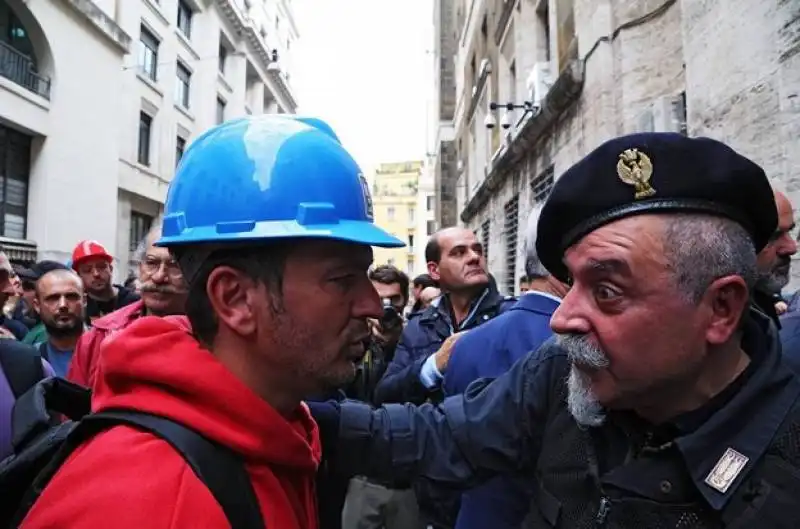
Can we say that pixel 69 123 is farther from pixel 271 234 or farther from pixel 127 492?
pixel 127 492

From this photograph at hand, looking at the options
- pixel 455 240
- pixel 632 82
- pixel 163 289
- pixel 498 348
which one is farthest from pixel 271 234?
pixel 632 82

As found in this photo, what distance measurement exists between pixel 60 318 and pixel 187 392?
11.8 ft

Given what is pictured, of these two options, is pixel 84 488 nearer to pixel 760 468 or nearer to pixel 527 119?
pixel 760 468

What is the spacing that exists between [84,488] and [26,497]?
26cm

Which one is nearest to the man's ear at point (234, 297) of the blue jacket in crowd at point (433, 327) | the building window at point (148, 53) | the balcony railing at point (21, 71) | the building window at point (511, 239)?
the blue jacket in crowd at point (433, 327)

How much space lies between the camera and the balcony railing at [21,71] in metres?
13.6

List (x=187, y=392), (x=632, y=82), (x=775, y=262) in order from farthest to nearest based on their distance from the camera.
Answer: (x=632, y=82) → (x=775, y=262) → (x=187, y=392)

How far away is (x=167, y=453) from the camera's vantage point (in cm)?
97

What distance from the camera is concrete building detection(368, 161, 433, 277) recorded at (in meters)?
68.6

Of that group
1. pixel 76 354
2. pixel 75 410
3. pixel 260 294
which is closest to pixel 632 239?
pixel 260 294

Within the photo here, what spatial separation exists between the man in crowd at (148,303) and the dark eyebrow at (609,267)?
→ 240cm

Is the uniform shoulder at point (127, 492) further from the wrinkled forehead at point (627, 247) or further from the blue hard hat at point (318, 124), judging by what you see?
the wrinkled forehead at point (627, 247)

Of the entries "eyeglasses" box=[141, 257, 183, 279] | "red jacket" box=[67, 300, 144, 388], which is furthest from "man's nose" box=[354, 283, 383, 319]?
"red jacket" box=[67, 300, 144, 388]

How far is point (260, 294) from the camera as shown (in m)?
1.24
